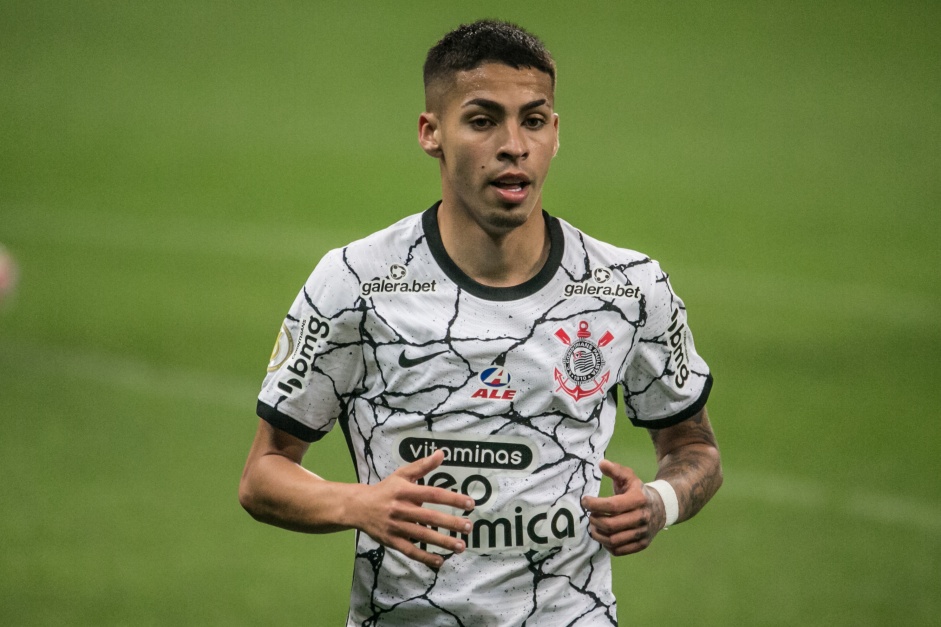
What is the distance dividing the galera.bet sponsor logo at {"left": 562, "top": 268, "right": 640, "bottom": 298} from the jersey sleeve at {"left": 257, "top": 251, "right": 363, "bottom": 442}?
1.74ft

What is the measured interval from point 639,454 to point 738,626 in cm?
190

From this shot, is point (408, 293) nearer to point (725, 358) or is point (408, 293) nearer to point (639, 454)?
point (639, 454)

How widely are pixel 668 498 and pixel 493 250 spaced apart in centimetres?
75

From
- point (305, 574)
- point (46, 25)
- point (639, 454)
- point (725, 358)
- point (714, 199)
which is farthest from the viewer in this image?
point (46, 25)

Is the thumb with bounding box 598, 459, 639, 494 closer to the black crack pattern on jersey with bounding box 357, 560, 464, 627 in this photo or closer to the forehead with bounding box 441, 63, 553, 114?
the black crack pattern on jersey with bounding box 357, 560, 464, 627

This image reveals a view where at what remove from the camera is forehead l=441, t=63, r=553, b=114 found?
3383 millimetres

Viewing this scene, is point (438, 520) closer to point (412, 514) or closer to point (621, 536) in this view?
point (412, 514)

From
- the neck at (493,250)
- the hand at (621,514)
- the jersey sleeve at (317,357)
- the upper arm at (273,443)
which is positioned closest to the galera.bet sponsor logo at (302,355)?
the jersey sleeve at (317,357)

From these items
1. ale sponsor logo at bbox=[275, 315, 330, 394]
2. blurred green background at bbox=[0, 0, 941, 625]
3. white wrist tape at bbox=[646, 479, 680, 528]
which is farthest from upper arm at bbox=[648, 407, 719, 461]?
blurred green background at bbox=[0, 0, 941, 625]

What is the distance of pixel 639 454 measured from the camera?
7.80 m

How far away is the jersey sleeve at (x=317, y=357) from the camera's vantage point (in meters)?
3.44

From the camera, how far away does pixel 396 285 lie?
3484 mm

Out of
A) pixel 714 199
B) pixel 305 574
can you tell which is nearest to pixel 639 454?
pixel 305 574

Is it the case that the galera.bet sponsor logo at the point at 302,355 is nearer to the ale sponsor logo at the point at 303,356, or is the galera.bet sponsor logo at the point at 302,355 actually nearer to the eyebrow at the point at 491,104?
the ale sponsor logo at the point at 303,356
